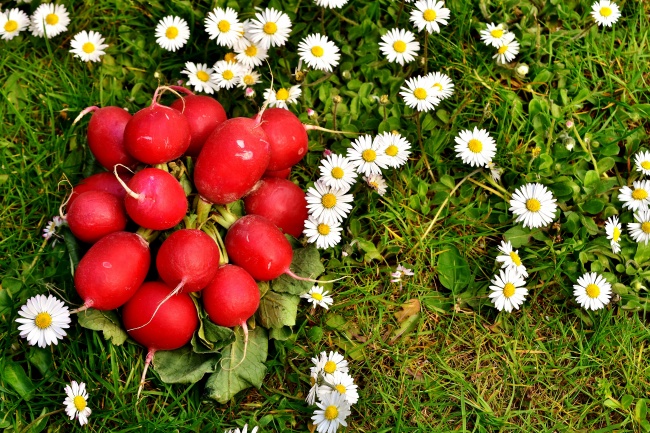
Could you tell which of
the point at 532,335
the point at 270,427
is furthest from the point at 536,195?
the point at 270,427

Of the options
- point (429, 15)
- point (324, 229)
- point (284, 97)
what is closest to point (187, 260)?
point (324, 229)

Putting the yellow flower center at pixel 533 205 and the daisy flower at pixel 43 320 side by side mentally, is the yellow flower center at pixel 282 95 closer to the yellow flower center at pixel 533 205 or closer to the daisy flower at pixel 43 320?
the yellow flower center at pixel 533 205

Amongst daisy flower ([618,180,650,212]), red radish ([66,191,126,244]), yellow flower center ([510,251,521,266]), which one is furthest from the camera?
daisy flower ([618,180,650,212])

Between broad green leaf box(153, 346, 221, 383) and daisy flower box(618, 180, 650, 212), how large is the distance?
191 centimetres

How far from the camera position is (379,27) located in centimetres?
332

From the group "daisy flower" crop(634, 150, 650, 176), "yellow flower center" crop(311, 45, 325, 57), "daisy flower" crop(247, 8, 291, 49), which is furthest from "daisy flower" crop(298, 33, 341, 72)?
"daisy flower" crop(634, 150, 650, 176)

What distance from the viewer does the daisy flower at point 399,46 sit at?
3.18 m

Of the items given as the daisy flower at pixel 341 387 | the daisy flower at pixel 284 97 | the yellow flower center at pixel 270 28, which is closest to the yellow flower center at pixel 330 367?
the daisy flower at pixel 341 387

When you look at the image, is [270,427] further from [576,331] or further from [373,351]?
[576,331]

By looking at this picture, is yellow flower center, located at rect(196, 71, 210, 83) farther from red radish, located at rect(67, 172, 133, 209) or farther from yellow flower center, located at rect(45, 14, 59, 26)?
yellow flower center, located at rect(45, 14, 59, 26)

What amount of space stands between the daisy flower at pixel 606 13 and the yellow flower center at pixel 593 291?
52.7 inches

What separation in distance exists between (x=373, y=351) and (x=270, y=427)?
0.52 metres

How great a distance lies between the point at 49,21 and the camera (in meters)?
3.31

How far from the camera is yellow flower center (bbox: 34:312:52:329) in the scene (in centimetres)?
258
